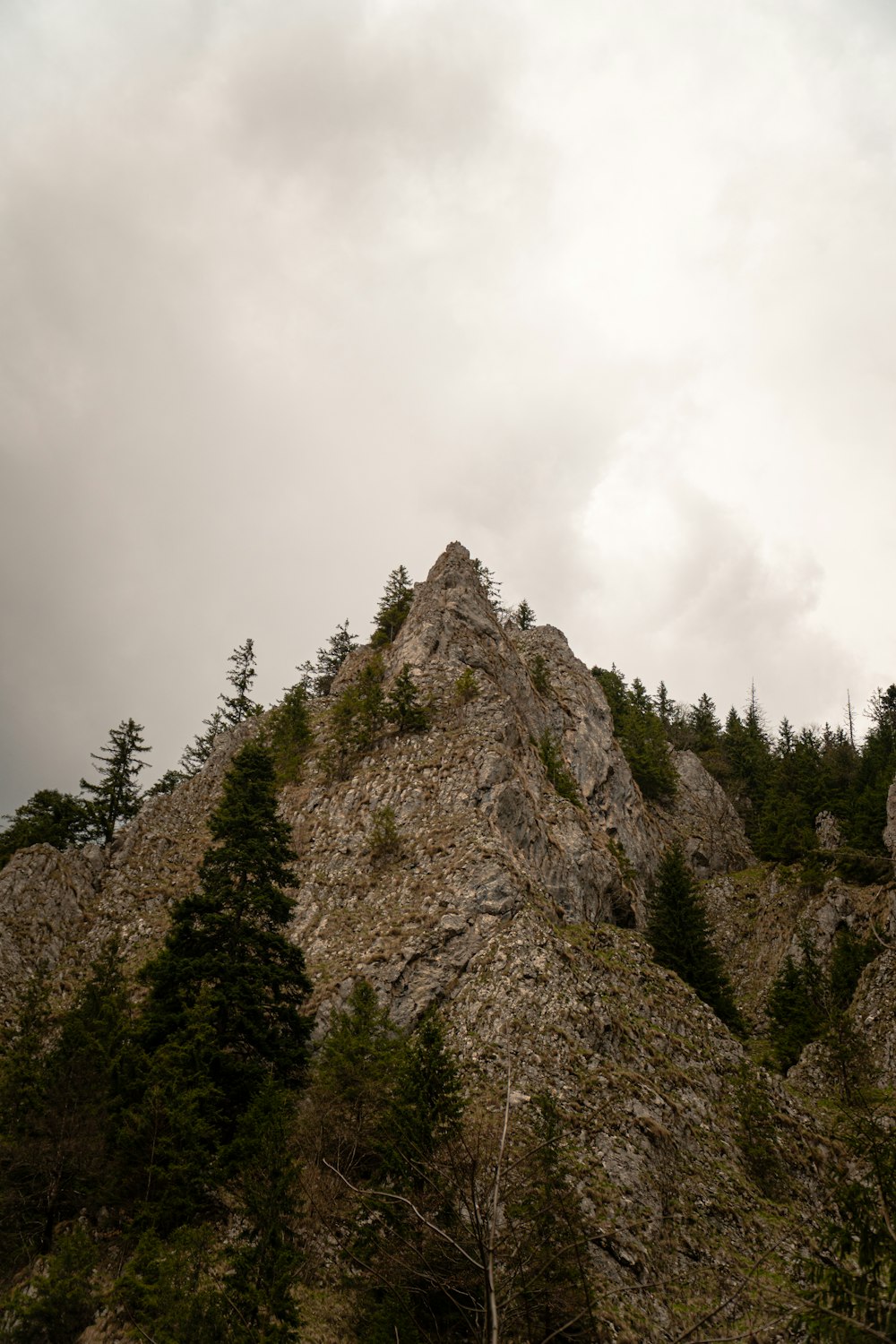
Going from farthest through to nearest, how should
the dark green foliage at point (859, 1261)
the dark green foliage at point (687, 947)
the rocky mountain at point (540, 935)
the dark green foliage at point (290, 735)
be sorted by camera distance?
the dark green foliage at point (290, 735) → the dark green foliage at point (687, 947) → the rocky mountain at point (540, 935) → the dark green foliage at point (859, 1261)

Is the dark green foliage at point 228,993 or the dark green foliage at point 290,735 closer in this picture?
the dark green foliage at point 228,993

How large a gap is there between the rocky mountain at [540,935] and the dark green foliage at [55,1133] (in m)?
8.27

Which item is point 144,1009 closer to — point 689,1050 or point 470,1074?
point 470,1074

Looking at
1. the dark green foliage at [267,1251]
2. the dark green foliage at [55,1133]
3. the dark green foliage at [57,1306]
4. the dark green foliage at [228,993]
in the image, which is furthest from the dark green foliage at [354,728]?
the dark green foliage at [57,1306]

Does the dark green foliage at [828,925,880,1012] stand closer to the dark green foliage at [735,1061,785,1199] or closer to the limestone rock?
the limestone rock

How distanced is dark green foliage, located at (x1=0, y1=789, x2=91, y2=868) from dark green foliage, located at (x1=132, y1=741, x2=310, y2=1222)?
2783cm

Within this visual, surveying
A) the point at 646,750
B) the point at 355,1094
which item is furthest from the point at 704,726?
the point at 355,1094

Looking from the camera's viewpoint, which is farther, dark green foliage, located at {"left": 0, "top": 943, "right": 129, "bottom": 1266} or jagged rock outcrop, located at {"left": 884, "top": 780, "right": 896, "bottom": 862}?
jagged rock outcrop, located at {"left": 884, "top": 780, "right": 896, "bottom": 862}

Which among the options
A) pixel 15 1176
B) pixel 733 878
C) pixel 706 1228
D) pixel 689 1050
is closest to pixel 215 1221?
pixel 15 1176

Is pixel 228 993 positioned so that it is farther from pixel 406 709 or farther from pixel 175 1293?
pixel 406 709

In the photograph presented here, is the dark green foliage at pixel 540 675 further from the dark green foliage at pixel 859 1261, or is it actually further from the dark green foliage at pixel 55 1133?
the dark green foliage at pixel 859 1261

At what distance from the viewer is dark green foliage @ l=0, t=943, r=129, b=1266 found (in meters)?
21.7

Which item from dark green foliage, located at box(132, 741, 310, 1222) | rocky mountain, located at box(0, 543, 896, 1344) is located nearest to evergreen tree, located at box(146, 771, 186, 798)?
rocky mountain, located at box(0, 543, 896, 1344)

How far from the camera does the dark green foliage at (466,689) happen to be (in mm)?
51562
